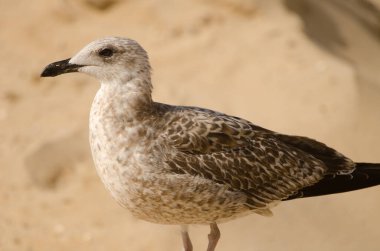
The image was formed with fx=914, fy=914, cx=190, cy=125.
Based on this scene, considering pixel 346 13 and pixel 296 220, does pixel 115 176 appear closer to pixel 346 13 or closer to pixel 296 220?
pixel 296 220

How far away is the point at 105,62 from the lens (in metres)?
6.29

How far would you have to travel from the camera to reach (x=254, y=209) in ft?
21.6

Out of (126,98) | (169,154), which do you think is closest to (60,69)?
(126,98)

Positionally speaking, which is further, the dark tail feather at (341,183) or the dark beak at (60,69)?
the dark tail feather at (341,183)

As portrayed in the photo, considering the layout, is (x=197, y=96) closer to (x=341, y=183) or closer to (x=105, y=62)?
(x=341, y=183)

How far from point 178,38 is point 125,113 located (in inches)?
204

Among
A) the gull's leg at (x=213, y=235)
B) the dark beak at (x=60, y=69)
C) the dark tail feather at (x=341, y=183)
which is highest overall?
the dark beak at (x=60, y=69)

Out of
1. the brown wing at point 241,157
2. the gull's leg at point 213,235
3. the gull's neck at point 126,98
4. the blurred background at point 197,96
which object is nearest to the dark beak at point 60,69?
the gull's neck at point 126,98

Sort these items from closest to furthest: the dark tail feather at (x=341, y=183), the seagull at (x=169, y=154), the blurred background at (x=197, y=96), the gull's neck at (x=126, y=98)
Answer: the seagull at (x=169, y=154)
the gull's neck at (x=126, y=98)
the dark tail feather at (x=341, y=183)
the blurred background at (x=197, y=96)

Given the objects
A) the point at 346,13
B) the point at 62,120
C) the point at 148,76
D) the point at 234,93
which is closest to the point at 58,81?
the point at 62,120

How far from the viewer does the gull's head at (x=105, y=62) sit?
6.28m

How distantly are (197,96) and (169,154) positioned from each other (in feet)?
12.8

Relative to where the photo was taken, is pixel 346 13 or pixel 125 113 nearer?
pixel 125 113

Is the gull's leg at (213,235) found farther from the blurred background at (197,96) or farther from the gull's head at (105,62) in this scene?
the gull's head at (105,62)
